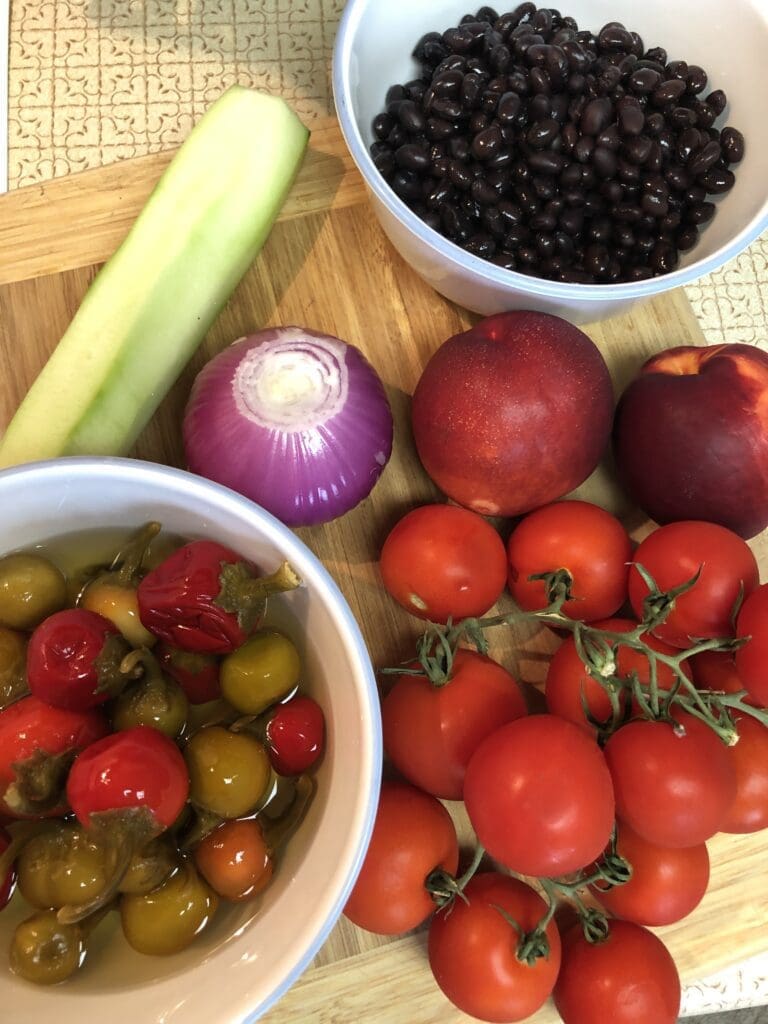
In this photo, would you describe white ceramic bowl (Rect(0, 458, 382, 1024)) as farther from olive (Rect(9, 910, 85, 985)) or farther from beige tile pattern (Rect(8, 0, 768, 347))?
beige tile pattern (Rect(8, 0, 768, 347))

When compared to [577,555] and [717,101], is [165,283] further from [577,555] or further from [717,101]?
[717,101]

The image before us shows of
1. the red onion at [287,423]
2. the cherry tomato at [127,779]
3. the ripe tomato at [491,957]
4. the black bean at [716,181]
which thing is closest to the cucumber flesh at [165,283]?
the red onion at [287,423]

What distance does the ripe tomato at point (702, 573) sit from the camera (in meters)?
0.69

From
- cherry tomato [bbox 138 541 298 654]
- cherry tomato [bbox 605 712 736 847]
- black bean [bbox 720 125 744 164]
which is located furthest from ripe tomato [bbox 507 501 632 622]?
black bean [bbox 720 125 744 164]

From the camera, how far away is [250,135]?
737 mm

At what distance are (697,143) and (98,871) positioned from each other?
0.77 meters

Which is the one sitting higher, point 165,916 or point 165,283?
point 165,283

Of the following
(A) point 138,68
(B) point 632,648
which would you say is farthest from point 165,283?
(B) point 632,648

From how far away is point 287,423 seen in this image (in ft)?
2.28

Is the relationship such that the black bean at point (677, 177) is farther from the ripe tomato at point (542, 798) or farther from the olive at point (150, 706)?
the olive at point (150, 706)

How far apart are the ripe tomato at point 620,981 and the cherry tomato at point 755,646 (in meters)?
0.22

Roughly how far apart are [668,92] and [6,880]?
0.84 metres

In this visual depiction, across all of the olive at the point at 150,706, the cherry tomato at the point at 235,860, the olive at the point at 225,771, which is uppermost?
the olive at the point at 150,706

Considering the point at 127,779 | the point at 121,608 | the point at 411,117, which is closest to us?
the point at 127,779
